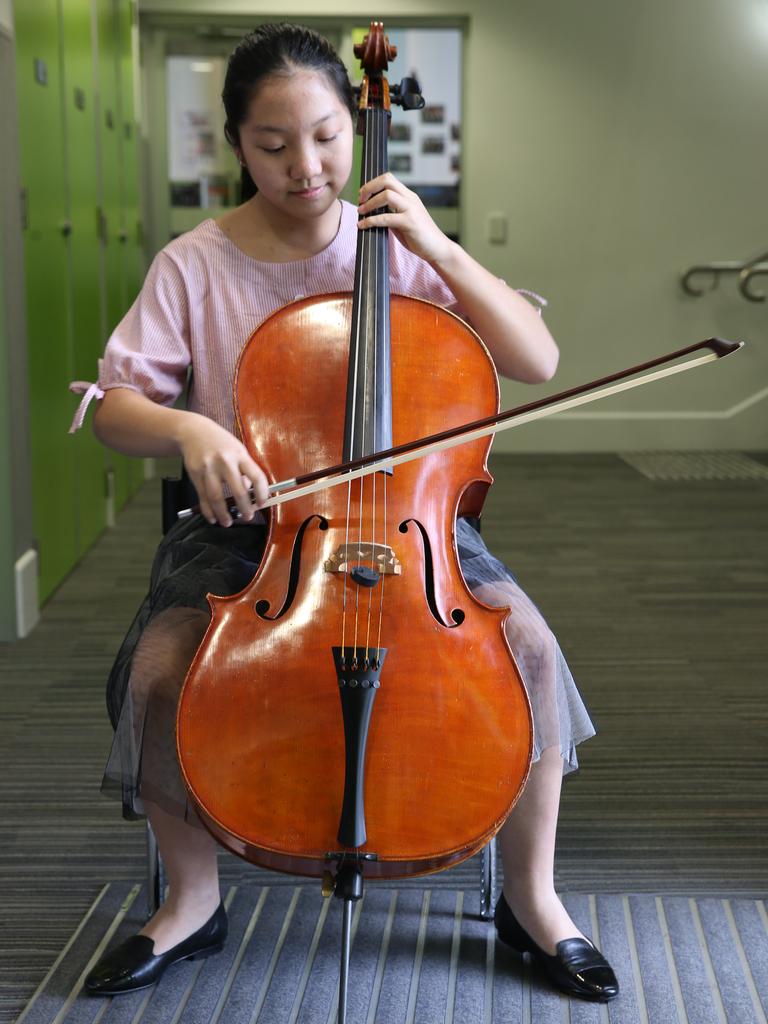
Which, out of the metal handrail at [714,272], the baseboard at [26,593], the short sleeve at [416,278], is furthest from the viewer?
the metal handrail at [714,272]

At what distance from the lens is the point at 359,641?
3.59 feet

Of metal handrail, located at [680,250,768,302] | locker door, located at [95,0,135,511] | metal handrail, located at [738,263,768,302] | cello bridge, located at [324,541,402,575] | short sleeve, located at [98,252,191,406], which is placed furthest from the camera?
metal handrail, located at [680,250,768,302]

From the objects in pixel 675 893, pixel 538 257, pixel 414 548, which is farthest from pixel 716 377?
pixel 414 548

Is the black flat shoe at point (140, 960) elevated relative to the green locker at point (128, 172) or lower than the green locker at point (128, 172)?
lower

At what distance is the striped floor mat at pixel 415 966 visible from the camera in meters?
1.28

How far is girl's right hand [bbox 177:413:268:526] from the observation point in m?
1.12

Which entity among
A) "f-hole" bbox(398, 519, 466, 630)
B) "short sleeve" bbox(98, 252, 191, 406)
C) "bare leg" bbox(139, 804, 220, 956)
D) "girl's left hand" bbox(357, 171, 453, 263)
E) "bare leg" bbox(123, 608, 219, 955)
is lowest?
"bare leg" bbox(139, 804, 220, 956)

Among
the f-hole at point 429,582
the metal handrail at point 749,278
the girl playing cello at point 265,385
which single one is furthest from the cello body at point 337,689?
the metal handrail at point 749,278

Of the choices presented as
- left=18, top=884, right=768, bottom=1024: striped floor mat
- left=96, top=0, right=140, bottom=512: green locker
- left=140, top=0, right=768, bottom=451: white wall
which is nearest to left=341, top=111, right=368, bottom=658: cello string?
left=18, top=884, right=768, bottom=1024: striped floor mat

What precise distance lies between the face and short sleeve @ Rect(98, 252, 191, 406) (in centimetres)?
17

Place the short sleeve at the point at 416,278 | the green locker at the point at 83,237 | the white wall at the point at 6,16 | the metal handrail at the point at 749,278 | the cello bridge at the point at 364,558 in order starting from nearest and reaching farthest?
the cello bridge at the point at 364,558, the short sleeve at the point at 416,278, the white wall at the point at 6,16, the green locker at the point at 83,237, the metal handrail at the point at 749,278

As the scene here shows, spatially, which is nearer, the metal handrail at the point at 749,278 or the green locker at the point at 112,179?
the green locker at the point at 112,179

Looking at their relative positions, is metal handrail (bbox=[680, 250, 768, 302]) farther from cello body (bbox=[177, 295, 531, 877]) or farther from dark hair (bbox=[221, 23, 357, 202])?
cello body (bbox=[177, 295, 531, 877])

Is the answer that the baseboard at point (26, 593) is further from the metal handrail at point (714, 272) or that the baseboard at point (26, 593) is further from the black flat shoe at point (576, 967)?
the metal handrail at point (714, 272)
